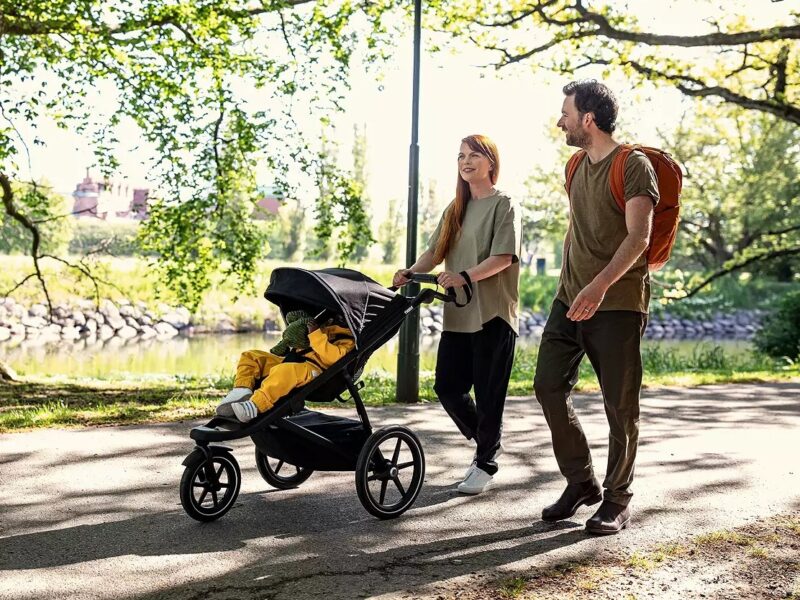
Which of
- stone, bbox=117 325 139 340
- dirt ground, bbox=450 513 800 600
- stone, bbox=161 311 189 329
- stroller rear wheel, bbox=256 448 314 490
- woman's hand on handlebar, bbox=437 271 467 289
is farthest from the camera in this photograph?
stone, bbox=161 311 189 329

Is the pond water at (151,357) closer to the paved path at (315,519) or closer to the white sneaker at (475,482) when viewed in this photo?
the paved path at (315,519)

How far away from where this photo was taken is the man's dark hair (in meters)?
4.73

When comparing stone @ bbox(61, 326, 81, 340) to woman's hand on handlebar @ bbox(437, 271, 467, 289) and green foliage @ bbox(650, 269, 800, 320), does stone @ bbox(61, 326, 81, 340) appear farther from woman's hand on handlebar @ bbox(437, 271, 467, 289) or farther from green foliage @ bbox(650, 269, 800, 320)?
woman's hand on handlebar @ bbox(437, 271, 467, 289)

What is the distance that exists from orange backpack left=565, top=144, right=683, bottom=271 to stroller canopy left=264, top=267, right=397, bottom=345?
135 centimetres

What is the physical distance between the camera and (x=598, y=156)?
4824 mm

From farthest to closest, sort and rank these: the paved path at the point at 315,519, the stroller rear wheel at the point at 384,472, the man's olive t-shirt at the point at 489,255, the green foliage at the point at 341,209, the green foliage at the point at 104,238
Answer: the green foliage at the point at 104,238
the green foliage at the point at 341,209
the man's olive t-shirt at the point at 489,255
the stroller rear wheel at the point at 384,472
the paved path at the point at 315,519

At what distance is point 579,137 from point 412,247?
15.4 ft

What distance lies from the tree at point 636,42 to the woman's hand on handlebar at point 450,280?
9744mm

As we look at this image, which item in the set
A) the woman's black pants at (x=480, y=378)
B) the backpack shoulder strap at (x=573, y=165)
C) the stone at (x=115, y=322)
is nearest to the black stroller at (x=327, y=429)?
the woman's black pants at (x=480, y=378)

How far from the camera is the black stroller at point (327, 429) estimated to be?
16.0ft

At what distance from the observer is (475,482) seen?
5621 millimetres

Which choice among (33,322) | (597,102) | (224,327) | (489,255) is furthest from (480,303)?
(224,327)

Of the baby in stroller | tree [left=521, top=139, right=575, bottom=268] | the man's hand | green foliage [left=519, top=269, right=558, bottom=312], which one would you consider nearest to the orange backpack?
the man's hand

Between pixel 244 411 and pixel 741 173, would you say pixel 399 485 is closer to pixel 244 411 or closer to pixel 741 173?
pixel 244 411
